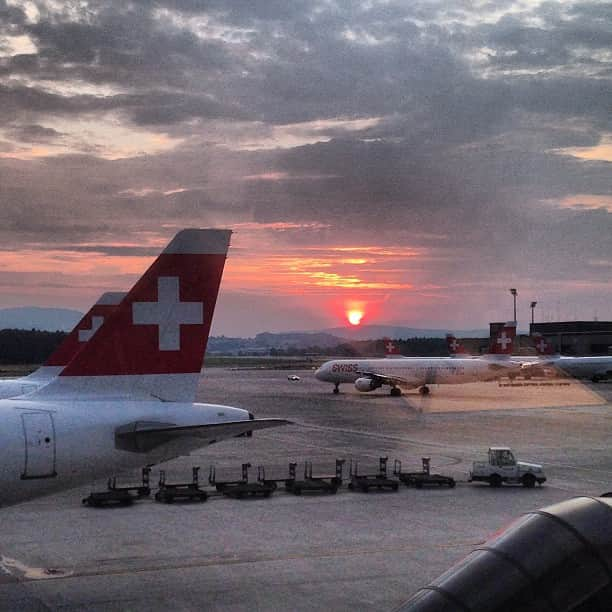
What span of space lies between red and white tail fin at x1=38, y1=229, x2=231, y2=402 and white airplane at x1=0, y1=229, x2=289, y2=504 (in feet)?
0.07

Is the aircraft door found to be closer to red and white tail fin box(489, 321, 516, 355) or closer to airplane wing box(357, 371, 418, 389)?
airplane wing box(357, 371, 418, 389)

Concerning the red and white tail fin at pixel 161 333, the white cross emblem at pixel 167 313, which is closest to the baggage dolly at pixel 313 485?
the red and white tail fin at pixel 161 333

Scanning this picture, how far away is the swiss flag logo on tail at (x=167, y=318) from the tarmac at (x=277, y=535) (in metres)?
4.88

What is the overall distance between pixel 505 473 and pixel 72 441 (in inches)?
803

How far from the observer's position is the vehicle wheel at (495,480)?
31741 millimetres

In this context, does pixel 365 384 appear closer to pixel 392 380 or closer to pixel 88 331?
pixel 392 380

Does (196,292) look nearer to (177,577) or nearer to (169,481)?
(177,577)

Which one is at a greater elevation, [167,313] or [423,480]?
[167,313]

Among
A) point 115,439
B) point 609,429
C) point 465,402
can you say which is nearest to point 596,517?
point 115,439

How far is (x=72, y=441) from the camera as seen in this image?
15977 mm

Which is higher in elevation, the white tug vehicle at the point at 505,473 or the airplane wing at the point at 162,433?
the airplane wing at the point at 162,433

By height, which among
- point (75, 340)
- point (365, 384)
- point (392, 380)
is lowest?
point (365, 384)

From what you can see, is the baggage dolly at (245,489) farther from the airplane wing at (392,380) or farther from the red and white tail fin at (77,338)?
the airplane wing at (392,380)

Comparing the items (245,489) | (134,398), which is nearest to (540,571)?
(134,398)
